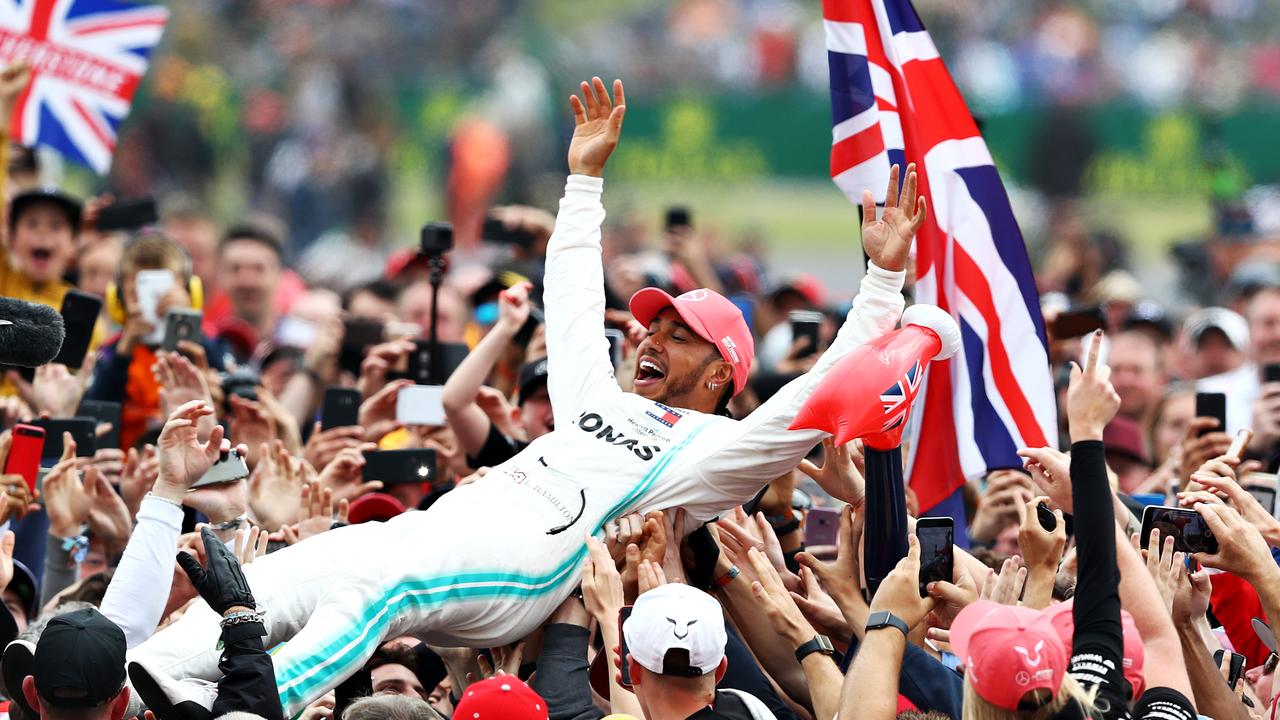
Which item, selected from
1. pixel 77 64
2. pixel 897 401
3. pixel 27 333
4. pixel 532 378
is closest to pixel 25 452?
pixel 27 333

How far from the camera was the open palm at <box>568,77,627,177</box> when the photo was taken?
6316 millimetres

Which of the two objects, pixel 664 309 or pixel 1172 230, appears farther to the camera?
pixel 1172 230

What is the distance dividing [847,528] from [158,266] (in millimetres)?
4239

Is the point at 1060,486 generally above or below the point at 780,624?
above

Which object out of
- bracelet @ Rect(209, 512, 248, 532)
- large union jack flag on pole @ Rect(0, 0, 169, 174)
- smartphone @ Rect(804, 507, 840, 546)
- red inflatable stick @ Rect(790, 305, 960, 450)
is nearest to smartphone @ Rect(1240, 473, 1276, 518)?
smartphone @ Rect(804, 507, 840, 546)

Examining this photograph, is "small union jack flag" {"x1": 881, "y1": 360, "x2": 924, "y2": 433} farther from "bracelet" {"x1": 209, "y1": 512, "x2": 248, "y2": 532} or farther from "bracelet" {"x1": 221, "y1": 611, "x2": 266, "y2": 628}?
"bracelet" {"x1": 209, "y1": 512, "x2": 248, "y2": 532}

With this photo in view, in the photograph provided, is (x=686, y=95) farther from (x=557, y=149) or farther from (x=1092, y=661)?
(x=1092, y=661)

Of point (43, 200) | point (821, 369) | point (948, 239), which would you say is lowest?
point (821, 369)

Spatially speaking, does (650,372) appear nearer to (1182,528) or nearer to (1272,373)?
(1182,528)

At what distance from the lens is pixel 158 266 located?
8438 mm

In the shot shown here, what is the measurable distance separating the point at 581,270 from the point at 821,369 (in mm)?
1128

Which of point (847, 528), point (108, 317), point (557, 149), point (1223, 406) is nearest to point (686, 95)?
point (557, 149)

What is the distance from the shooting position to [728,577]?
5.48 metres

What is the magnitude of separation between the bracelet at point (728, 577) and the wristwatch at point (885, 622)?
0.78 m
